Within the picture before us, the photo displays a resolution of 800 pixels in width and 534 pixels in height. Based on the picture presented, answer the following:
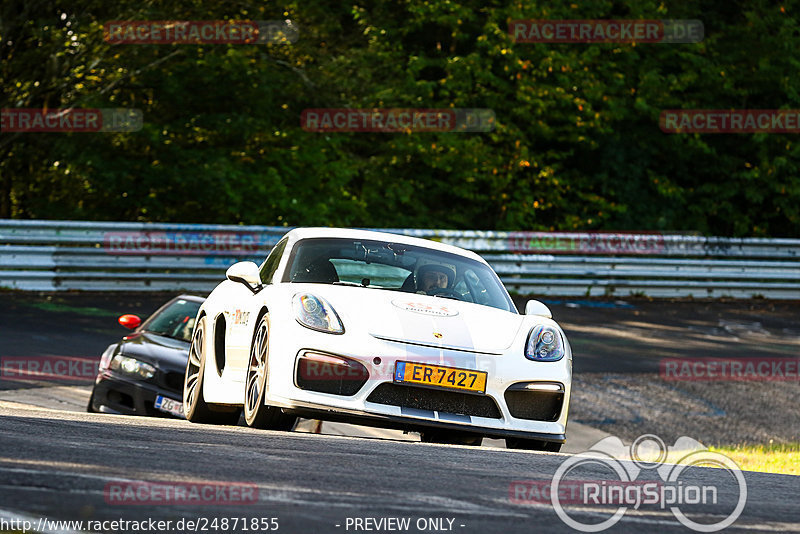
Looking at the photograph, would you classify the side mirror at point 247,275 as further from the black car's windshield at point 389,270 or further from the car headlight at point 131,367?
the car headlight at point 131,367

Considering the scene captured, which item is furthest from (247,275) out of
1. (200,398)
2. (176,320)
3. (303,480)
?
(176,320)

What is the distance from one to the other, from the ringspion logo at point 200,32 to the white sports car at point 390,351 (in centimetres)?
1526

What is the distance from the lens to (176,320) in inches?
495

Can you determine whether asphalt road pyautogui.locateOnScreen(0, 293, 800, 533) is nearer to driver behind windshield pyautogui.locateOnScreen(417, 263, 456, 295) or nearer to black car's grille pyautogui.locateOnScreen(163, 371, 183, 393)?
driver behind windshield pyautogui.locateOnScreen(417, 263, 456, 295)

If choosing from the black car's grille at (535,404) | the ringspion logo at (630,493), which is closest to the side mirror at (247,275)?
the black car's grille at (535,404)

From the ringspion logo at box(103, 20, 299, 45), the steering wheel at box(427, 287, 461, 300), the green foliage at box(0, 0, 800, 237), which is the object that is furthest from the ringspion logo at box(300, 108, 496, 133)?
the steering wheel at box(427, 287, 461, 300)

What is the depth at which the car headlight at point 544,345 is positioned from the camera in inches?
313

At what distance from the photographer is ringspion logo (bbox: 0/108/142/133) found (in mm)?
22969

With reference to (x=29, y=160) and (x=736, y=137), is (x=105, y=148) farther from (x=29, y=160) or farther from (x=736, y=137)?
(x=736, y=137)

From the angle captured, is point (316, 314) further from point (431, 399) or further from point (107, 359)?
point (107, 359)

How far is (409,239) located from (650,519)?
183 inches

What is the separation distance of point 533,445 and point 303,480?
10.2 ft

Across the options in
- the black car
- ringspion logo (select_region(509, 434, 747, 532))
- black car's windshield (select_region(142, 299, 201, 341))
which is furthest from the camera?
black car's windshield (select_region(142, 299, 201, 341))

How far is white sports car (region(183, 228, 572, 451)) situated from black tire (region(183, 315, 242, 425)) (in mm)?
516
